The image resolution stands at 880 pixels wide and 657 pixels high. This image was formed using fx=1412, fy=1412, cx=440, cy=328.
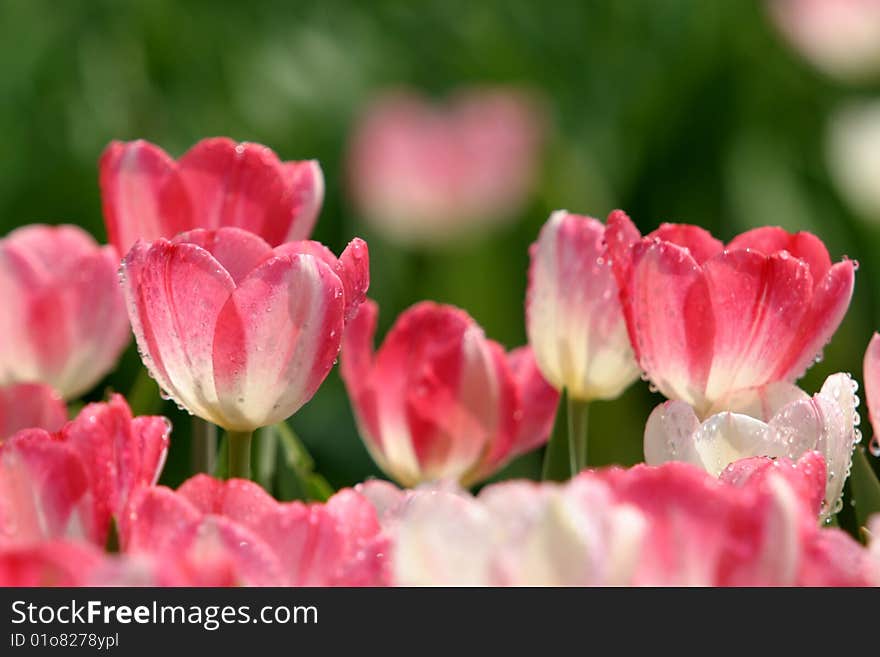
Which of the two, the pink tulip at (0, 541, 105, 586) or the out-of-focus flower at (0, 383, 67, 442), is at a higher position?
the out-of-focus flower at (0, 383, 67, 442)

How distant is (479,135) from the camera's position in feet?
10.1

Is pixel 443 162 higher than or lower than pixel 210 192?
higher

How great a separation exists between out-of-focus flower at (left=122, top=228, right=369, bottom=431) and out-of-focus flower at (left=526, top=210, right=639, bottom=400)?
0.43 feet

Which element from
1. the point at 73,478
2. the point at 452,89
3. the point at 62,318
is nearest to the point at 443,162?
the point at 452,89

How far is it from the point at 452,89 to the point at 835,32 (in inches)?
34.5

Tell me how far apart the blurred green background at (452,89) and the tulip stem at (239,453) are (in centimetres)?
116

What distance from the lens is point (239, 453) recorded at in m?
0.62

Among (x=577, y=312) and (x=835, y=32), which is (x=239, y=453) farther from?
(x=835, y=32)

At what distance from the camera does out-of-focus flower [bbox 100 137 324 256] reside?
0.68 meters

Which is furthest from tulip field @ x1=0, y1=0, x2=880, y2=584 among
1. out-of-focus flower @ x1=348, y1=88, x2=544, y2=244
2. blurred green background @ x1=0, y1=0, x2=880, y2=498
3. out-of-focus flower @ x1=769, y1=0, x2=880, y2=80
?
out-of-focus flower @ x1=769, y1=0, x2=880, y2=80

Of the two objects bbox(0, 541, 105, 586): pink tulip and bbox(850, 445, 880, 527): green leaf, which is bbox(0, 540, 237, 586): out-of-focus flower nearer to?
bbox(0, 541, 105, 586): pink tulip

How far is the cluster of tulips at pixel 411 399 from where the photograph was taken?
0.40 metres
